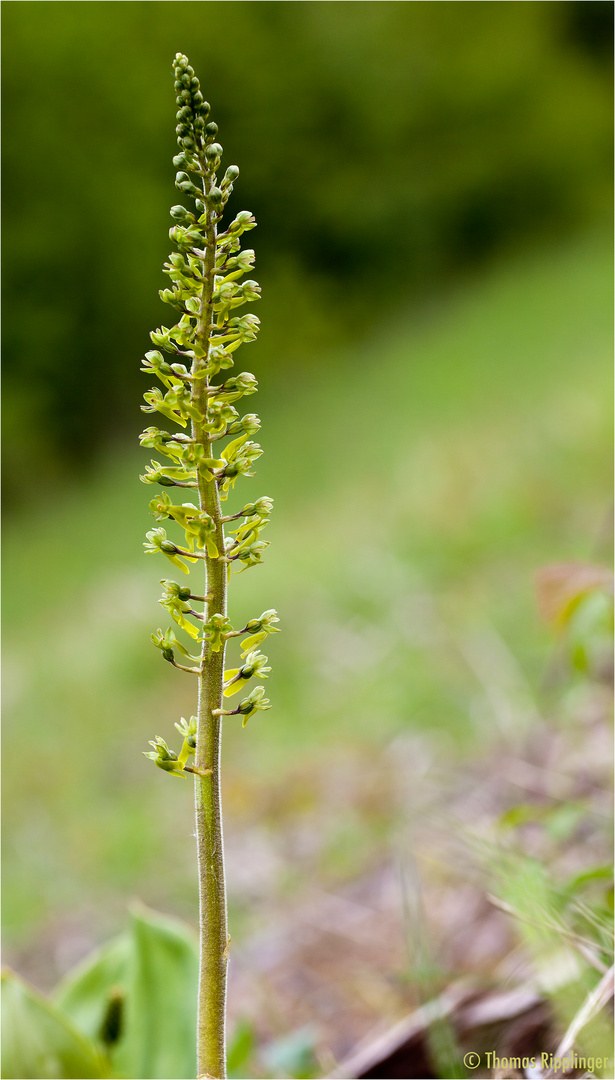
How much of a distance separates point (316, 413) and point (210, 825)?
54.8ft

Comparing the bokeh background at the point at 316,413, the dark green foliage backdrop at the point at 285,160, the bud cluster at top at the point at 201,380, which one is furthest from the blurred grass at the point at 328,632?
the dark green foliage backdrop at the point at 285,160

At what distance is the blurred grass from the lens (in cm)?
426

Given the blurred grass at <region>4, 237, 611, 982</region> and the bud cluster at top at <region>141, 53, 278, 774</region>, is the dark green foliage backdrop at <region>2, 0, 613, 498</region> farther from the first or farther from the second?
the bud cluster at top at <region>141, 53, 278, 774</region>

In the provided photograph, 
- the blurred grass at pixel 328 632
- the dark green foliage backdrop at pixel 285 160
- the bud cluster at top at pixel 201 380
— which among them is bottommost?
the blurred grass at pixel 328 632

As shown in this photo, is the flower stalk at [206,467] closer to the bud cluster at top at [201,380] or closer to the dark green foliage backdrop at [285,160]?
the bud cluster at top at [201,380]

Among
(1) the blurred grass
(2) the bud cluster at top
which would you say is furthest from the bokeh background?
(2) the bud cluster at top

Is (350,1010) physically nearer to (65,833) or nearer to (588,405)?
(65,833)

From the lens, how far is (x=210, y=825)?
86cm

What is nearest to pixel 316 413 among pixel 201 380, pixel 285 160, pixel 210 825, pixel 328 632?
pixel 285 160

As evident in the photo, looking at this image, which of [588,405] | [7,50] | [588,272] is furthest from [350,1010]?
[7,50]

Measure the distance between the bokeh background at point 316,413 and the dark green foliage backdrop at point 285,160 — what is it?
3.0 inches

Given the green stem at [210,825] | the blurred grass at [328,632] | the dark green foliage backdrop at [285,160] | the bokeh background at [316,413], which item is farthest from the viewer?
the dark green foliage backdrop at [285,160]

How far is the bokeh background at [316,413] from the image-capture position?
414cm

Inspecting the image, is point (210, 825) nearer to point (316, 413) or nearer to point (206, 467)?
point (206, 467)
